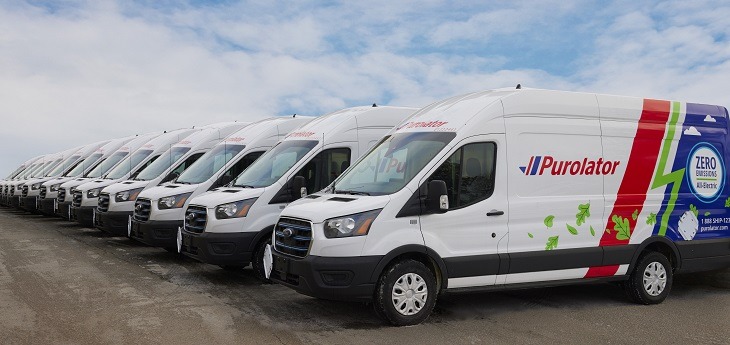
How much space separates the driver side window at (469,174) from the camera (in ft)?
24.5

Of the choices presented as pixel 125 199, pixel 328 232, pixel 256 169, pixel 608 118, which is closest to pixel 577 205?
pixel 608 118

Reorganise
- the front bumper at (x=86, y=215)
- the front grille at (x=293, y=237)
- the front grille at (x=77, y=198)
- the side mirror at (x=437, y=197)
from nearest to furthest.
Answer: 1. the side mirror at (x=437, y=197)
2. the front grille at (x=293, y=237)
3. the front bumper at (x=86, y=215)
4. the front grille at (x=77, y=198)

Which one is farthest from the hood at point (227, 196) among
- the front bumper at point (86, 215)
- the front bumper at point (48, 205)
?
the front bumper at point (48, 205)

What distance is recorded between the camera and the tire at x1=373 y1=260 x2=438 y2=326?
23.0 ft

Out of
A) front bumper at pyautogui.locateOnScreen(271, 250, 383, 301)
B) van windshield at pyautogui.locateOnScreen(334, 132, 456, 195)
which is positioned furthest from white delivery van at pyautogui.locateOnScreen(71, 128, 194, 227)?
front bumper at pyautogui.locateOnScreen(271, 250, 383, 301)

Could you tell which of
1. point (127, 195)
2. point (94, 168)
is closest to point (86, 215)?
point (127, 195)

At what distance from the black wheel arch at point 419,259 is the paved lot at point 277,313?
48cm

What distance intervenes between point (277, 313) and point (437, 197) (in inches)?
87.0

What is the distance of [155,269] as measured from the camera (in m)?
10.9

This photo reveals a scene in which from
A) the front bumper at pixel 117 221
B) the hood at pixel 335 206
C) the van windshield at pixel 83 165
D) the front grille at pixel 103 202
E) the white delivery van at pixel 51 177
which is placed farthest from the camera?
the white delivery van at pixel 51 177

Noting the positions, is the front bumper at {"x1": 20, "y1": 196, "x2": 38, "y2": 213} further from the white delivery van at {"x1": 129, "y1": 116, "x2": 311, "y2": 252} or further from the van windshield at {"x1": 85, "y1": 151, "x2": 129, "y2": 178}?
the white delivery van at {"x1": 129, "y1": 116, "x2": 311, "y2": 252}

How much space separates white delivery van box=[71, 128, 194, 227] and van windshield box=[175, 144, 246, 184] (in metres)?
A: 3.54

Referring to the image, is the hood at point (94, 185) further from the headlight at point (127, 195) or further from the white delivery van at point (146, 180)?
the headlight at point (127, 195)

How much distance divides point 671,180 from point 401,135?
12.3ft
